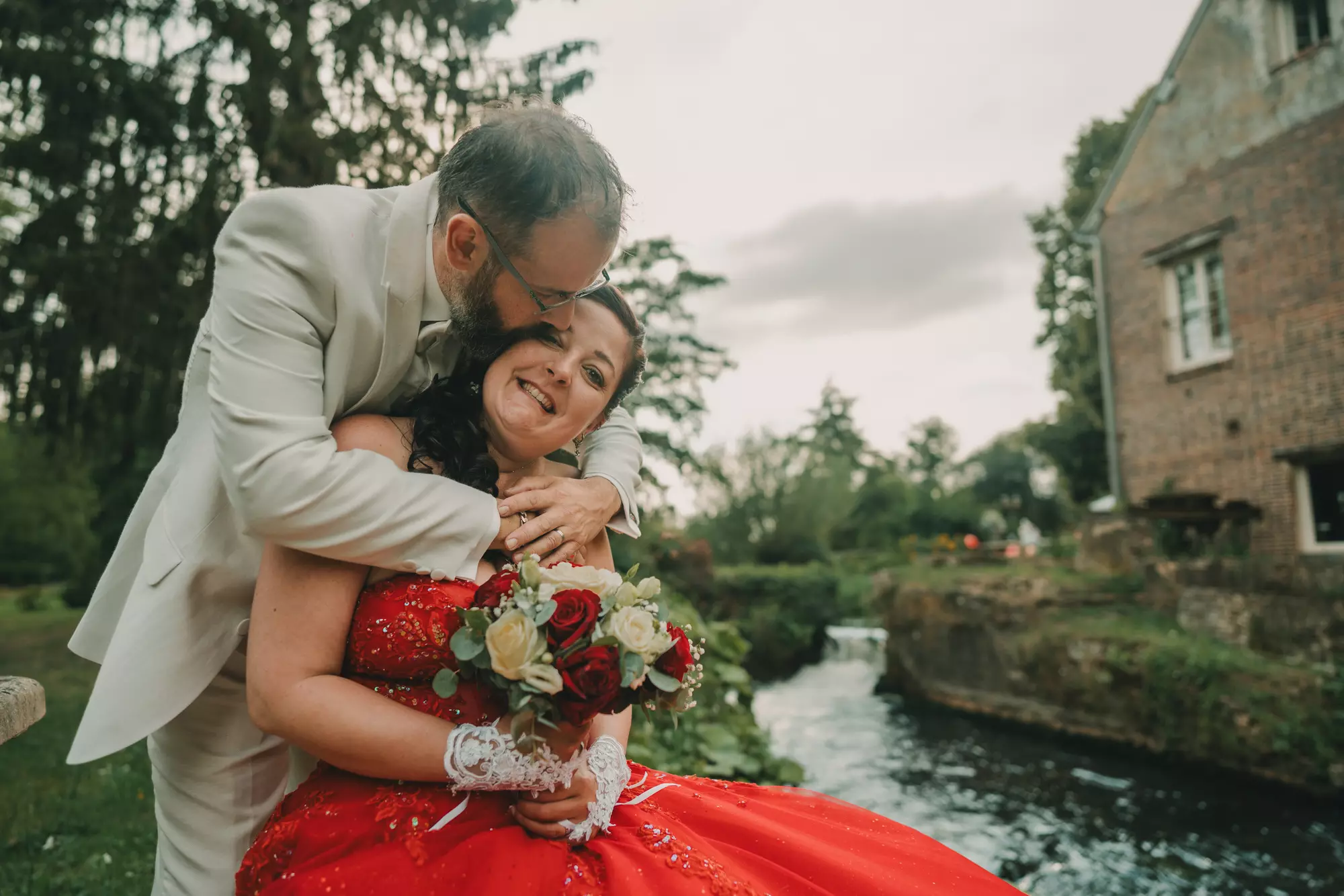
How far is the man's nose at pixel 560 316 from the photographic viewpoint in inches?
86.0

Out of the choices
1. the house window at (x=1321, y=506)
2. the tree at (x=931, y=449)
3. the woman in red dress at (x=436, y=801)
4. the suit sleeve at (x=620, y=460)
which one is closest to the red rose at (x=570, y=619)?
the woman in red dress at (x=436, y=801)

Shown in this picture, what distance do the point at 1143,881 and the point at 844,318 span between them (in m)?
49.2

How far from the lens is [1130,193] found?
1620 cm

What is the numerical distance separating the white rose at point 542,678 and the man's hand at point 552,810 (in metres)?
0.35

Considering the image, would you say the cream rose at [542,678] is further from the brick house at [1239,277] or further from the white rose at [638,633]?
the brick house at [1239,277]

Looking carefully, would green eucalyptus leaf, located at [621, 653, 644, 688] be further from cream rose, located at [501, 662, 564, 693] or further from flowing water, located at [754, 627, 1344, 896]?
flowing water, located at [754, 627, 1344, 896]

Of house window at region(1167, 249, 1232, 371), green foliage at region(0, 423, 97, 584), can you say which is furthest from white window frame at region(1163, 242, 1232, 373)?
green foliage at region(0, 423, 97, 584)

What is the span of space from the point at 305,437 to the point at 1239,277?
15.6 metres

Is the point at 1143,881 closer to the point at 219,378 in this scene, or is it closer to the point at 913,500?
the point at 219,378

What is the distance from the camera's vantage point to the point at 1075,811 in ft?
30.1

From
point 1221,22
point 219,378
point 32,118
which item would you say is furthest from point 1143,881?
point 1221,22

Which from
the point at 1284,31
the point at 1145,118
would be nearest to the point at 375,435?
the point at 1284,31

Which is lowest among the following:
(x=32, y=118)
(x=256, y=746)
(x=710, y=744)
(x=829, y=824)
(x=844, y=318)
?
(x=710, y=744)

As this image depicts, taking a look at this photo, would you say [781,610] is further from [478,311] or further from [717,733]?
[478,311]
